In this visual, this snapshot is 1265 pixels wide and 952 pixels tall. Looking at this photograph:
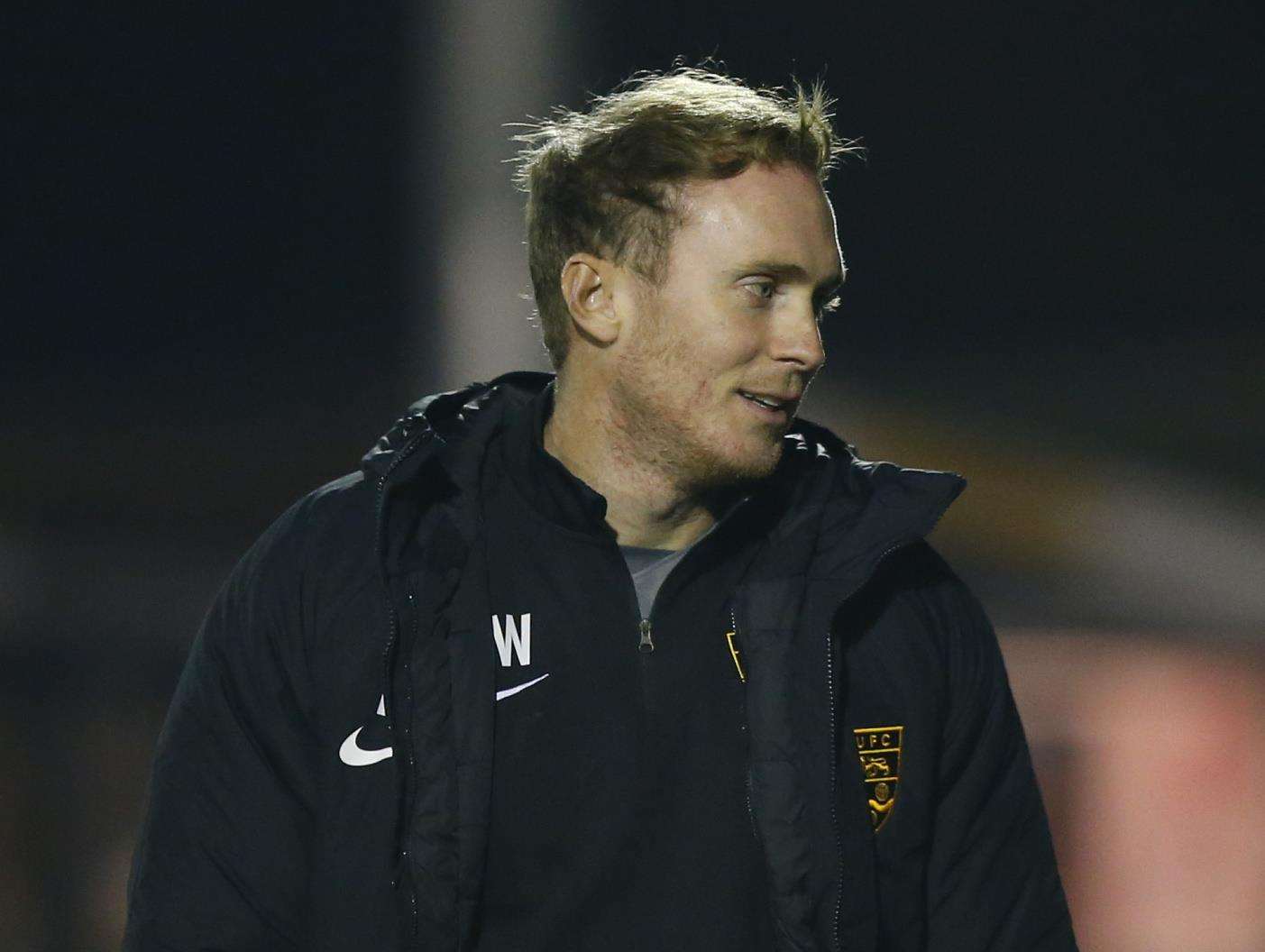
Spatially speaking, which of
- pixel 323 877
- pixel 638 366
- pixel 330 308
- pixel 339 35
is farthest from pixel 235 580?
pixel 339 35

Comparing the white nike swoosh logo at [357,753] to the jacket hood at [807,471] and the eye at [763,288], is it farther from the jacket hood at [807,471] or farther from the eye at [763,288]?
the eye at [763,288]

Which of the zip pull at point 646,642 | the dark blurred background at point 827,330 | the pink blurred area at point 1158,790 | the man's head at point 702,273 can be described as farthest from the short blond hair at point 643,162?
the pink blurred area at point 1158,790

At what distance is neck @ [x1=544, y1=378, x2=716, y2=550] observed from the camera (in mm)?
1742

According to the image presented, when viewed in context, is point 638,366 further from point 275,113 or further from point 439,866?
point 275,113

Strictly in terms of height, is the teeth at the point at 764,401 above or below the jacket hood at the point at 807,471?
above


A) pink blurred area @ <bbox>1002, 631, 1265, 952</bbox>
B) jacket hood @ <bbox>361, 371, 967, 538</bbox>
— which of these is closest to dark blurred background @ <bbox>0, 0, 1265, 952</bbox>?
pink blurred area @ <bbox>1002, 631, 1265, 952</bbox>

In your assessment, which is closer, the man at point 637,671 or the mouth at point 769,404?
the man at point 637,671

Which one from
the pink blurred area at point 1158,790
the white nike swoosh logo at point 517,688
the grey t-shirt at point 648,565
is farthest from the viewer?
the pink blurred area at point 1158,790

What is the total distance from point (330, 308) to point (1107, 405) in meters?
1.48

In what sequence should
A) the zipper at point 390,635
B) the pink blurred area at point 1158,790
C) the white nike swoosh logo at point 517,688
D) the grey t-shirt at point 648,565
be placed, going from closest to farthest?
the zipper at point 390,635 < the white nike swoosh logo at point 517,688 < the grey t-shirt at point 648,565 < the pink blurred area at point 1158,790

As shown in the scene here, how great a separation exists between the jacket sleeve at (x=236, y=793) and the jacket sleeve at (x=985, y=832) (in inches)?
26.0

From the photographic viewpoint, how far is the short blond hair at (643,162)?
5.74ft

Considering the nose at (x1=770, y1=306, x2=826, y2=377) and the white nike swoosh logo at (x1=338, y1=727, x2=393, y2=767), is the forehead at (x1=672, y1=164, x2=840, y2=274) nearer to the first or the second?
the nose at (x1=770, y1=306, x2=826, y2=377)

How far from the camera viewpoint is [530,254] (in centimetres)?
195
